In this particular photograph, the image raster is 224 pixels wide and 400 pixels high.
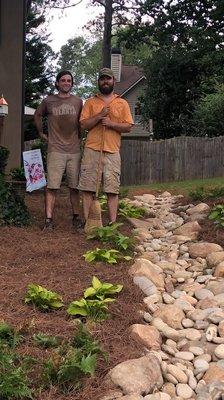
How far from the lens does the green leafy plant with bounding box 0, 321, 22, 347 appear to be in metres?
2.97

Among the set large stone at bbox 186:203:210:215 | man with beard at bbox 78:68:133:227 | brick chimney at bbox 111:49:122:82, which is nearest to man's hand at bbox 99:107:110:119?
man with beard at bbox 78:68:133:227

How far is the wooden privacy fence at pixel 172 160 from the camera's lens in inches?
599

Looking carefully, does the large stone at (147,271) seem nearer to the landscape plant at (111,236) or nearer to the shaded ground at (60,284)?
the shaded ground at (60,284)

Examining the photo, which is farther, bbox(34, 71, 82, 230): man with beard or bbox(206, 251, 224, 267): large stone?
bbox(34, 71, 82, 230): man with beard

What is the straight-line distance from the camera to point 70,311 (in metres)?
3.42

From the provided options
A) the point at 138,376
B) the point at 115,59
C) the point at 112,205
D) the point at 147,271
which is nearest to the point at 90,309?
the point at 138,376

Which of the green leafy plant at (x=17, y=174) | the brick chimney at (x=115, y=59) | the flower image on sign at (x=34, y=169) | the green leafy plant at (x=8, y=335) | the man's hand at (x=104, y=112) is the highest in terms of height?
the brick chimney at (x=115, y=59)

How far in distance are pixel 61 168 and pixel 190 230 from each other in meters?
1.56

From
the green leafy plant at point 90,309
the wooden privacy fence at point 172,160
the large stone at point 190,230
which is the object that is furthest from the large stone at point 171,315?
the wooden privacy fence at point 172,160

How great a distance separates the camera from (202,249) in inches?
203

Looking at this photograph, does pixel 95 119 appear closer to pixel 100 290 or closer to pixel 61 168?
pixel 61 168

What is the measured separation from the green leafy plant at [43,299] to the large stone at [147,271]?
38.3 inches

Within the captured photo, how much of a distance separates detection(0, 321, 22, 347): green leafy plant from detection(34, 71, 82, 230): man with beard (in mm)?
2639

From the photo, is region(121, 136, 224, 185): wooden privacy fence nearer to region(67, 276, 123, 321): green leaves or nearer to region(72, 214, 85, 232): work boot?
region(72, 214, 85, 232): work boot
